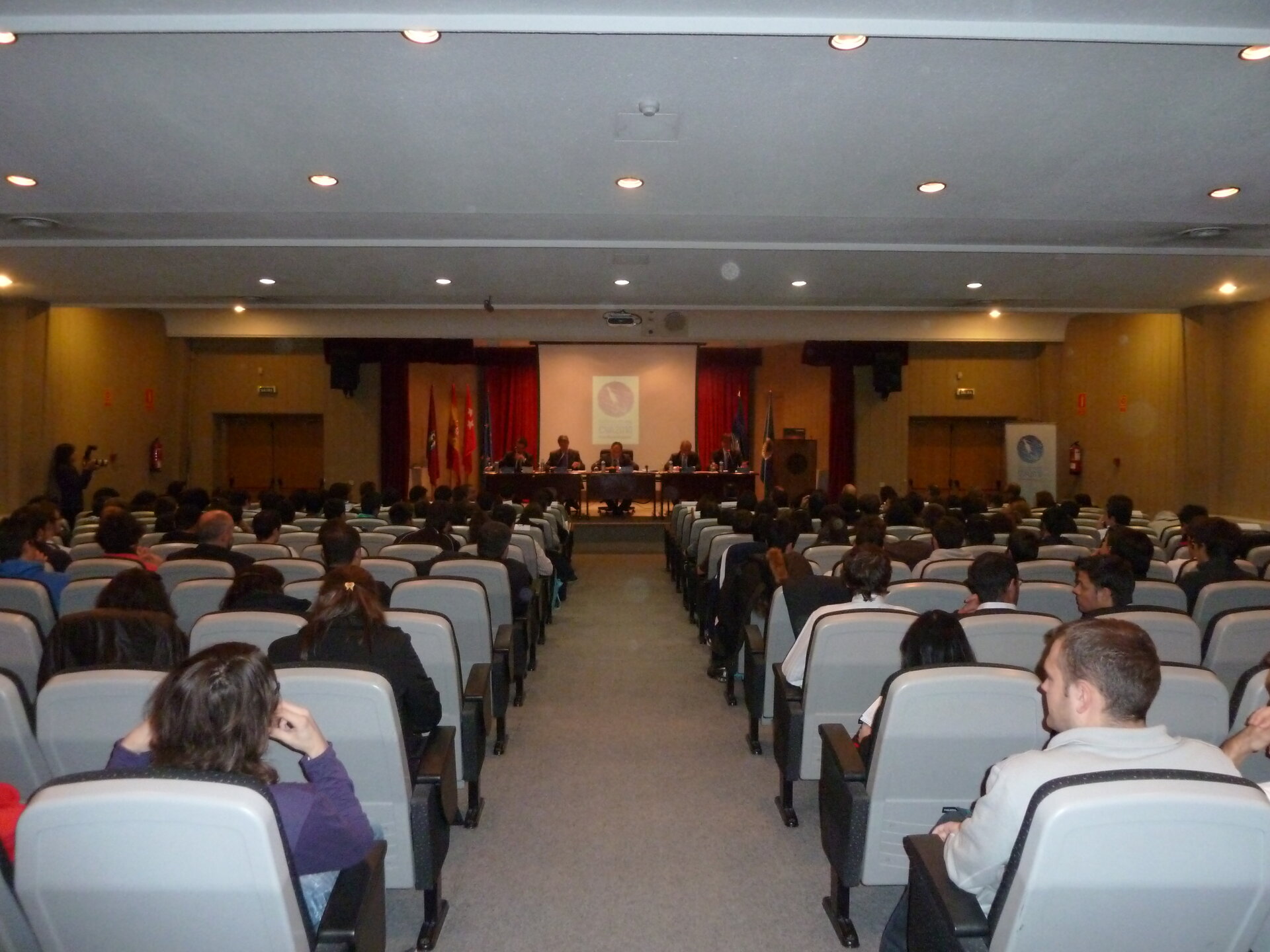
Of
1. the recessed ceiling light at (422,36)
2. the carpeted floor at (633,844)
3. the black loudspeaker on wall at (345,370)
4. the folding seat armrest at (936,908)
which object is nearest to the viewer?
the folding seat armrest at (936,908)

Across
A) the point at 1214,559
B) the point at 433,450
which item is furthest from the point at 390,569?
the point at 433,450

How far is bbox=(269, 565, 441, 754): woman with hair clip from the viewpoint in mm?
2838

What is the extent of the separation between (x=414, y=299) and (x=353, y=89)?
7090 millimetres

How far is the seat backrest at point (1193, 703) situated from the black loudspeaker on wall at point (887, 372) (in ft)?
43.2

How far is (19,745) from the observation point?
89.8 inches

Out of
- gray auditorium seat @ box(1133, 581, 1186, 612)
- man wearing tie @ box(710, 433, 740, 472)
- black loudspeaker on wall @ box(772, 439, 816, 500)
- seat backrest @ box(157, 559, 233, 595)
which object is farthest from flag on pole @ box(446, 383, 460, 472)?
gray auditorium seat @ box(1133, 581, 1186, 612)

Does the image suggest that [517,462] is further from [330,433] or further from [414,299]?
[414,299]

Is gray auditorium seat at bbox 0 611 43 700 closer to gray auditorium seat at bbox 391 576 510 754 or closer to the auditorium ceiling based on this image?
gray auditorium seat at bbox 391 576 510 754

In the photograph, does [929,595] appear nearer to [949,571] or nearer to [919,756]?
[949,571]

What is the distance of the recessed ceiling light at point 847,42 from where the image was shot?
361 cm

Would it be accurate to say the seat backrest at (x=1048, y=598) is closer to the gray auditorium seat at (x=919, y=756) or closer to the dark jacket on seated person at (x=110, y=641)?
the gray auditorium seat at (x=919, y=756)

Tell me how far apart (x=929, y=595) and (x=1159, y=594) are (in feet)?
4.14

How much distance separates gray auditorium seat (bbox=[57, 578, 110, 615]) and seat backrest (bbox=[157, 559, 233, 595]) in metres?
0.55

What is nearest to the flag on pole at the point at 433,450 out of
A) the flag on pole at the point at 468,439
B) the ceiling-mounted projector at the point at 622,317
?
the flag on pole at the point at 468,439
